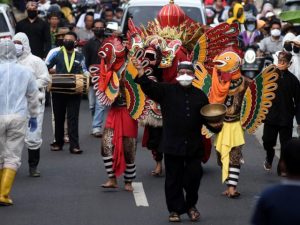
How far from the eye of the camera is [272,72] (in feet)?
39.5

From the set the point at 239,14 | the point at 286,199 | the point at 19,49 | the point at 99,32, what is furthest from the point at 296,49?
the point at 239,14

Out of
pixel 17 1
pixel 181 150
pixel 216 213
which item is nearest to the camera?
pixel 181 150

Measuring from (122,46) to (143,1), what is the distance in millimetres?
8154

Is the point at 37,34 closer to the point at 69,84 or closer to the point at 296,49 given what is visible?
the point at 69,84

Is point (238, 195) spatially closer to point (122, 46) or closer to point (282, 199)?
point (122, 46)

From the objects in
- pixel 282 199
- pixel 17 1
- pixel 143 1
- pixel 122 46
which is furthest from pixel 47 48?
pixel 282 199

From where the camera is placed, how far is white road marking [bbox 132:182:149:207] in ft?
38.5

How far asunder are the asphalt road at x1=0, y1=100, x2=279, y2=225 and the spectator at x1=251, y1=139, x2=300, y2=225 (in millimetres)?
4574

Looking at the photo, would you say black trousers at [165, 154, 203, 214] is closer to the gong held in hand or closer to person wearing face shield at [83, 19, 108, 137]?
the gong held in hand

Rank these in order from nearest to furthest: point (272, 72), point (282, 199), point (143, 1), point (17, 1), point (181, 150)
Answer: point (282, 199)
point (181, 150)
point (272, 72)
point (143, 1)
point (17, 1)

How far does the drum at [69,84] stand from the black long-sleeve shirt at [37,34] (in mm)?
5916

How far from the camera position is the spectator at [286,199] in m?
6.16

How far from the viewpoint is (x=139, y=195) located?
40.0 feet

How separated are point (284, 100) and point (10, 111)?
399cm
